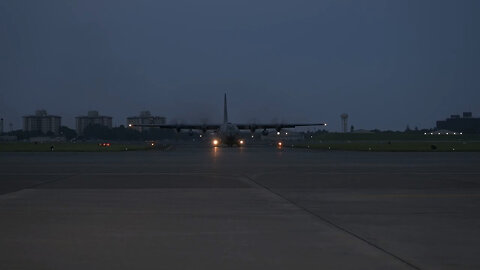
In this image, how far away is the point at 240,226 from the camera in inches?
390

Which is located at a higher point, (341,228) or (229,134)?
(229,134)

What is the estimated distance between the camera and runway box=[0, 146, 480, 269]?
722 cm

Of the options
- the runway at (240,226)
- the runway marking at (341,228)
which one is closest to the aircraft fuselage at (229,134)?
the runway at (240,226)

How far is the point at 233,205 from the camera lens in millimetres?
12984

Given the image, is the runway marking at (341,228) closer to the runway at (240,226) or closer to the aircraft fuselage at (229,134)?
the runway at (240,226)

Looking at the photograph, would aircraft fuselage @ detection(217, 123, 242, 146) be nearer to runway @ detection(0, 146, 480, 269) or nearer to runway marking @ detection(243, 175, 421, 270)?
runway @ detection(0, 146, 480, 269)

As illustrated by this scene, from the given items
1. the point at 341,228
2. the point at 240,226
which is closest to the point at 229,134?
the point at 240,226

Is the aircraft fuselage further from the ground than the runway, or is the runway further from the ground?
the aircraft fuselage

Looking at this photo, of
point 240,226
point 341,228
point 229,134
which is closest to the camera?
point 341,228

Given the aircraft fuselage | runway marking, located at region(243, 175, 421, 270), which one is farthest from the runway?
the aircraft fuselage

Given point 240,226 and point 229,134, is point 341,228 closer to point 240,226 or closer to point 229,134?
point 240,226

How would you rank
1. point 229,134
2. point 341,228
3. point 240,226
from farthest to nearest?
point 229,134 → point 240,226 → point 341,228

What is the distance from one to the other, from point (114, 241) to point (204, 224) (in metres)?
2.17

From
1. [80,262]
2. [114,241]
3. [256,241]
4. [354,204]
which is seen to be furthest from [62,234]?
[354,204]
